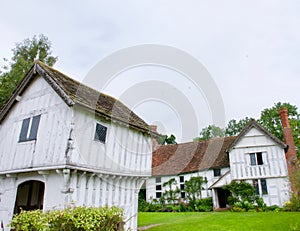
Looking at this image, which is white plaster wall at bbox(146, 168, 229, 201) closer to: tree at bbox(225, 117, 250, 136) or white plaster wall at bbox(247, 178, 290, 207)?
white plaster wall at bbox(247, 178, 290, 207)

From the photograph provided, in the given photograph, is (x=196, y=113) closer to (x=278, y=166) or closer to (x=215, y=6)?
(x=215, y=6)

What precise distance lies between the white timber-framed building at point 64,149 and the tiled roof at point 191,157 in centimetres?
1316

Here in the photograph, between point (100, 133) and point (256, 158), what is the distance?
16347 millimetres

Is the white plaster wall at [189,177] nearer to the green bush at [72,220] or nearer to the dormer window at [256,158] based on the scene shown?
the dormer window at [256,158]

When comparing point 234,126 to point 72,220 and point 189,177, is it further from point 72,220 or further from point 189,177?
point 72,220

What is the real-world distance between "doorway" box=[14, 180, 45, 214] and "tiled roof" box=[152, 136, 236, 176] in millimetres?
14624

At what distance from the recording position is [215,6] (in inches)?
456

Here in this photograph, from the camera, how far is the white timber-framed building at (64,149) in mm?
8320

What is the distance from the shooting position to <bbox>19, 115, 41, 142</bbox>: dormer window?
962 cm

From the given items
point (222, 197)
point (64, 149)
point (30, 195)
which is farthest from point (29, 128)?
point (222, 197)

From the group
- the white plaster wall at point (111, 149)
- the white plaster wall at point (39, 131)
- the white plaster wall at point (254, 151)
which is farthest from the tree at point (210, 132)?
the white plaster wall at point (39, 131)

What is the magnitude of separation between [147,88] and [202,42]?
4696 mm

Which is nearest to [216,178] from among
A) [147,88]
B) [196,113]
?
[196,113]

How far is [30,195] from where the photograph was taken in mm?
12422
